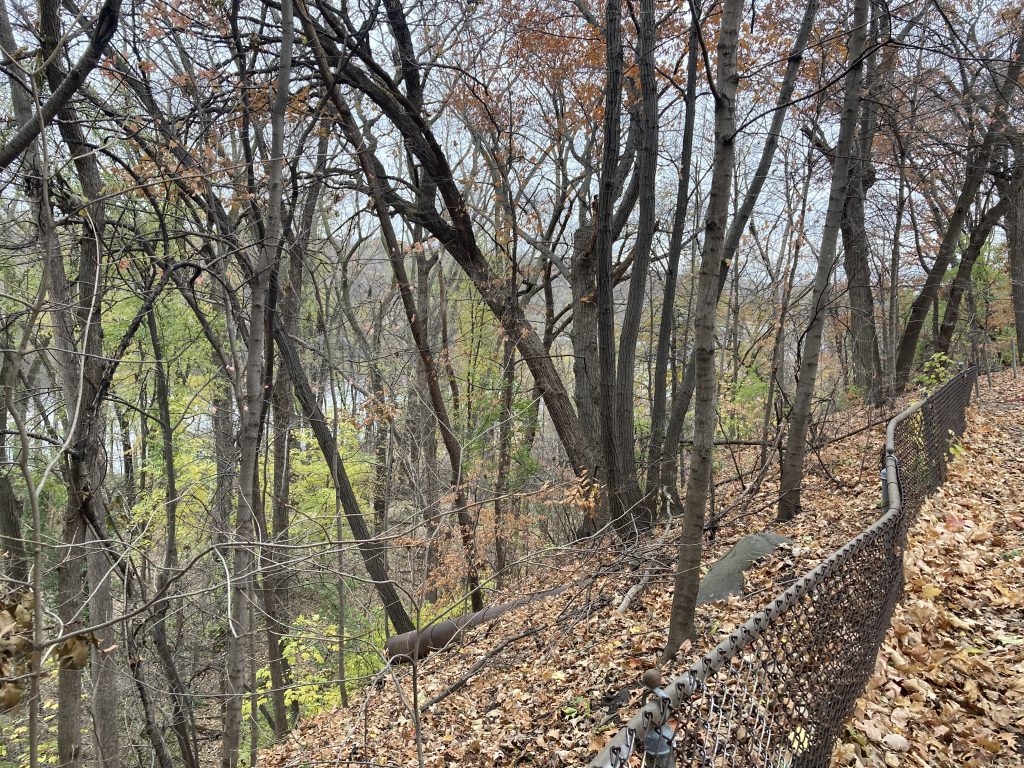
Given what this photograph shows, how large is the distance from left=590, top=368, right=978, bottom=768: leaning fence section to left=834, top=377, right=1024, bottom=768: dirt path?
0.67 feet

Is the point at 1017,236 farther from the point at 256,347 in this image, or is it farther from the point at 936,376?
the point at 256,347

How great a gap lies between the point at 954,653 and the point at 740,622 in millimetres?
1535

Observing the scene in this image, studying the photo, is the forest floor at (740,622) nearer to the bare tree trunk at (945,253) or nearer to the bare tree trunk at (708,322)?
the bare tree trunk at (708,322)

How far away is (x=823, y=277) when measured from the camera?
21.3 feet

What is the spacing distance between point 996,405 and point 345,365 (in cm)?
1442

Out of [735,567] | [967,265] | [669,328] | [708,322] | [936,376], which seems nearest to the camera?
[708,322]

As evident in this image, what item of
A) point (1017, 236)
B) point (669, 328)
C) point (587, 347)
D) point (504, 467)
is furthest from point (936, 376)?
point (504, 467)

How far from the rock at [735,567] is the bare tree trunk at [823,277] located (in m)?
0.86

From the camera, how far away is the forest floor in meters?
3.32

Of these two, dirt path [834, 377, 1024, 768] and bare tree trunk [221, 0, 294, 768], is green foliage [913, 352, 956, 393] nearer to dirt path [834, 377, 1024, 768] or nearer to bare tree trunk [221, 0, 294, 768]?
dirt path [834, 377, 1024, 768]

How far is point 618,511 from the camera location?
834 cm

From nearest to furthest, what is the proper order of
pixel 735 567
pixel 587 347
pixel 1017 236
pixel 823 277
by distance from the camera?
pixel 735 567, pixel 823 277, pixel 587 347, pixel 1017 236

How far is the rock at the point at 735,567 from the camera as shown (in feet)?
18.9

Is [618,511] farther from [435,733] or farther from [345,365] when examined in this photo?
[345,365]
